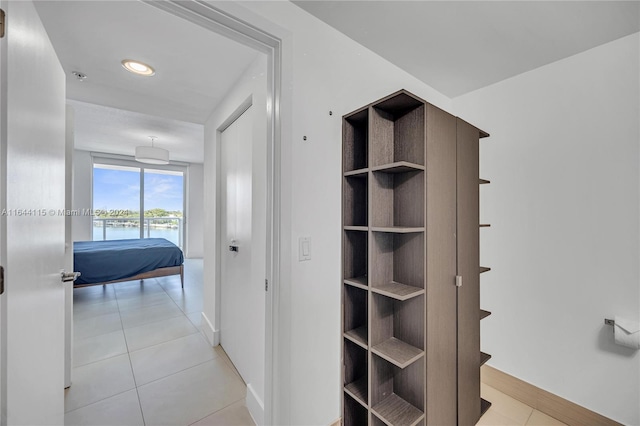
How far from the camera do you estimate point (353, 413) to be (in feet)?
4.40

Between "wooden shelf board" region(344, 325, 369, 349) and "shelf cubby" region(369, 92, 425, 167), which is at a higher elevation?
"shelf cubby" region(369, 92, 425, 167)

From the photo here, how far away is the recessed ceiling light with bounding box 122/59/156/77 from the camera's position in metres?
1.75

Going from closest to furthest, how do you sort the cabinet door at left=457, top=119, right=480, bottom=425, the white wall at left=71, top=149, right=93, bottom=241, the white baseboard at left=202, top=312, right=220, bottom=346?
the cabinet door at left=457, top=119, right=480, bottom=425 → the white baseboard at left=202, top=312, right=220, bottom=346 → the white wall at left=71, top=149, right=93, bottom=241

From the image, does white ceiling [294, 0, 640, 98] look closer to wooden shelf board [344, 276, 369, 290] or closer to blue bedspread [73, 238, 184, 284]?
wooden shelf board [344, 276, 369, 290]

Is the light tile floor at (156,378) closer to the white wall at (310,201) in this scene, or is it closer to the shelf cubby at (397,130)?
the white wall at (310,201)

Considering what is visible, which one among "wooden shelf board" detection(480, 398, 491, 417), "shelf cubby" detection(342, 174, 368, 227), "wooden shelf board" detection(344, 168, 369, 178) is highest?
"wooden shelf board" detection(344, 168, 369, 178)

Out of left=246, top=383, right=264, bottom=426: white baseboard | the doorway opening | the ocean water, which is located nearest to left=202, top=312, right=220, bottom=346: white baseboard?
left=246, top=383, right=264, bottom=426: white baseboard

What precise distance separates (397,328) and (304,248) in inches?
23.7

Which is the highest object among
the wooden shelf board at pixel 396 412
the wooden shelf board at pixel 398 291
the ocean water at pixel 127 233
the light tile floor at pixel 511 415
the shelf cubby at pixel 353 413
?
the wooden shelf board at pixel 398 291

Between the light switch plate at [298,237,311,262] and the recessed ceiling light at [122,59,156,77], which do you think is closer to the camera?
the light switch plate at [298,237,311,262]

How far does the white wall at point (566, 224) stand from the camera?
145cm

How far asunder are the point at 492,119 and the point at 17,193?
2.61m

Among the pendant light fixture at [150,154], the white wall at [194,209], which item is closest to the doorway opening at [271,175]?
the pendant light fixture at [150,154]

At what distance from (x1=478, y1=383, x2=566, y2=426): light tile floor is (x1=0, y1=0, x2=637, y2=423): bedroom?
0.65 ft
